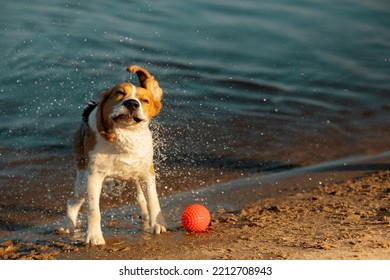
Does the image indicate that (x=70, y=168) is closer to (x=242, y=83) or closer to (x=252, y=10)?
(x=242, y=83)

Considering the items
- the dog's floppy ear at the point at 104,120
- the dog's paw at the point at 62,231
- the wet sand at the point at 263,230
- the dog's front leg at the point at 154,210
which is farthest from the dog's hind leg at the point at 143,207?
the dog's floppy ear at the point at 104,120

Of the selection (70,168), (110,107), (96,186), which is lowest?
(70,168)

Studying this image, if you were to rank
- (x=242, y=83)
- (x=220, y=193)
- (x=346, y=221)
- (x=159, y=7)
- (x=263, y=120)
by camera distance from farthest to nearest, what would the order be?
(x=159, y=7), (x=242, y=83), (x=263, y=120), (x=220, y=193), (x=346, y=221)

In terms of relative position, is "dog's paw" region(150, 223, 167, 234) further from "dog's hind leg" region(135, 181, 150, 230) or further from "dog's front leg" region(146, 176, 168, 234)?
"dog's hind leg" region(135, 181, 150, 230)

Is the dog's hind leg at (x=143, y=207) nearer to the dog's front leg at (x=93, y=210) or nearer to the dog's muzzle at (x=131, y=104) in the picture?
the dog's front leg at (x=93, y=210)

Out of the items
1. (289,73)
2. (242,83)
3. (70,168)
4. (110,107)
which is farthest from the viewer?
(289,73)

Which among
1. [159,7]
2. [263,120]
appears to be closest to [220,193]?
[263,120]

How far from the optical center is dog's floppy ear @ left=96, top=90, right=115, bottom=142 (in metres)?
7.17

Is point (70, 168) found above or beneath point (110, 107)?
beneath

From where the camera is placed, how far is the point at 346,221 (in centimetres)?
769

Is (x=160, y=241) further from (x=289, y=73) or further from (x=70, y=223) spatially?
(x=289, y=73)

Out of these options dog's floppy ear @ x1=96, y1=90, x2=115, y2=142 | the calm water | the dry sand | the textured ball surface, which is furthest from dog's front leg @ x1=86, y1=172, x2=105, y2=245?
the calm water

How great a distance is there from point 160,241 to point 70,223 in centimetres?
106

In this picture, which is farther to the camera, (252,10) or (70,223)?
(252,10)
